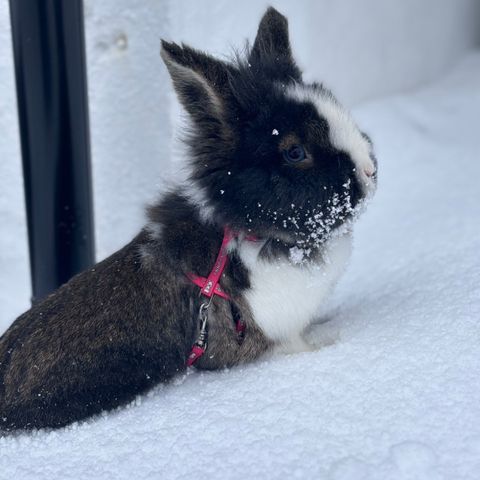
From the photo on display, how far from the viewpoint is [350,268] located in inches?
121

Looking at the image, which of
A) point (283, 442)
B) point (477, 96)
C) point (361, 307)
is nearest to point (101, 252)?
point (361, 307)

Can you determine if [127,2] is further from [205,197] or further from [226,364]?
[226,364]

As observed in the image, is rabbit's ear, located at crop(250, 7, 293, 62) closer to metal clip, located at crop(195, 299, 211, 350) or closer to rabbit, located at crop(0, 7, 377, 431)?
rabbit, located at crop(0, 7, 377, 431)

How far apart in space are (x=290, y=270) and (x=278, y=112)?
44 cm

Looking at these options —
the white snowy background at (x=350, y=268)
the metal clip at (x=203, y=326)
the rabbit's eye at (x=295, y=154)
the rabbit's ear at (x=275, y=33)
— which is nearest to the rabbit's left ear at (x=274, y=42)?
the rabbit's ear at (x=275, y=33)

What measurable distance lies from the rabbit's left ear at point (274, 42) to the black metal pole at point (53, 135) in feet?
2.58

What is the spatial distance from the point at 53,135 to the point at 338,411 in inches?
61.1

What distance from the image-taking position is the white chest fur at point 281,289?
2.16 m

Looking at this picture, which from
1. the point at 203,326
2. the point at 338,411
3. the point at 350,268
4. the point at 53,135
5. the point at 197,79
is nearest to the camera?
the point at 338,411

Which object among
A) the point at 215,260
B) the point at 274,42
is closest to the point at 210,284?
the point at 215,260

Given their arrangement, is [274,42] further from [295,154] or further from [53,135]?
[53,135]

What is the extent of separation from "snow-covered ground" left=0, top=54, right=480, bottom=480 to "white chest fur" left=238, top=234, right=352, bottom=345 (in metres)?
0.11

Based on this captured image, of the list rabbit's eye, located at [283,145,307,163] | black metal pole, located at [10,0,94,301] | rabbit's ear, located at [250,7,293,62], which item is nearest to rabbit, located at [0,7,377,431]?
rabbit's eye, located at [283,145,307,163]

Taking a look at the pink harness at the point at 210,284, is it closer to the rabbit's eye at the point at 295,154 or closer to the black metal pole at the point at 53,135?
the rabbit's eye at the point at 295,154
